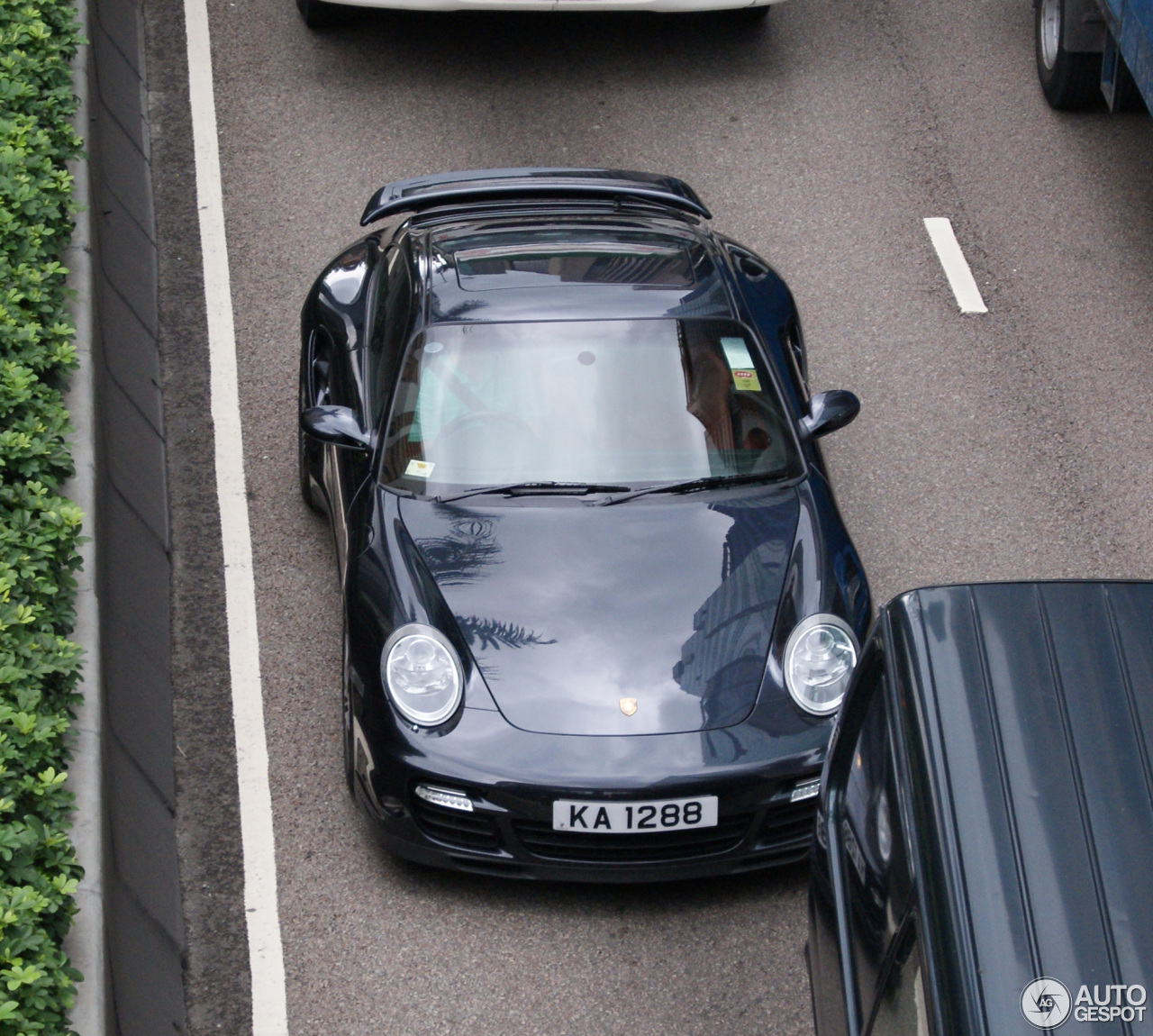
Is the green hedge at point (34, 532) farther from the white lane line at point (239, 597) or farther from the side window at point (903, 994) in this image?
the side window at point (903, 994)

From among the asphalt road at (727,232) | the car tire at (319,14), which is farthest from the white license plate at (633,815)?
the car tire at (319,14)

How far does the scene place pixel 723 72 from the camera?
10.4 meters

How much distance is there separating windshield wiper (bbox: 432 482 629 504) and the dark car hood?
4 cm

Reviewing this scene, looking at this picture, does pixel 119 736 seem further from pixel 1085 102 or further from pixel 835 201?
pixel 1085 102

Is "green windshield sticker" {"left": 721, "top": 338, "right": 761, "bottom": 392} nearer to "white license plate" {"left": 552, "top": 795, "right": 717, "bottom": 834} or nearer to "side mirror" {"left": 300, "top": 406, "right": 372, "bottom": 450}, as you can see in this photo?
"side mirror" {"left": 300, "top": 406, "right": 372, "bottom": 450}

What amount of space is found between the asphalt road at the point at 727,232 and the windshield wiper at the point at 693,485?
115 centimetres

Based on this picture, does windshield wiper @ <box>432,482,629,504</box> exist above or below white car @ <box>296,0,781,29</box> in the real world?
below

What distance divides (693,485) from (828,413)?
27.3 inches

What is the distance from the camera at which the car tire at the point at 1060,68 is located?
9766 millimetres

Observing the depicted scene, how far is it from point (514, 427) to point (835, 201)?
4030 millimetres

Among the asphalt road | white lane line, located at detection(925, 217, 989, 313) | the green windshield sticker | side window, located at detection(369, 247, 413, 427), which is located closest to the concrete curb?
the asphalt road

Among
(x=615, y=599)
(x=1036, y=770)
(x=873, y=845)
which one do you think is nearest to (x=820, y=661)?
(x=615, y=599)

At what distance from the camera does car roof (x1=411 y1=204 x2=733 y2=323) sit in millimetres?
6129

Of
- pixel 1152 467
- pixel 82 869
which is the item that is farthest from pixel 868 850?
pixel 1152 467
